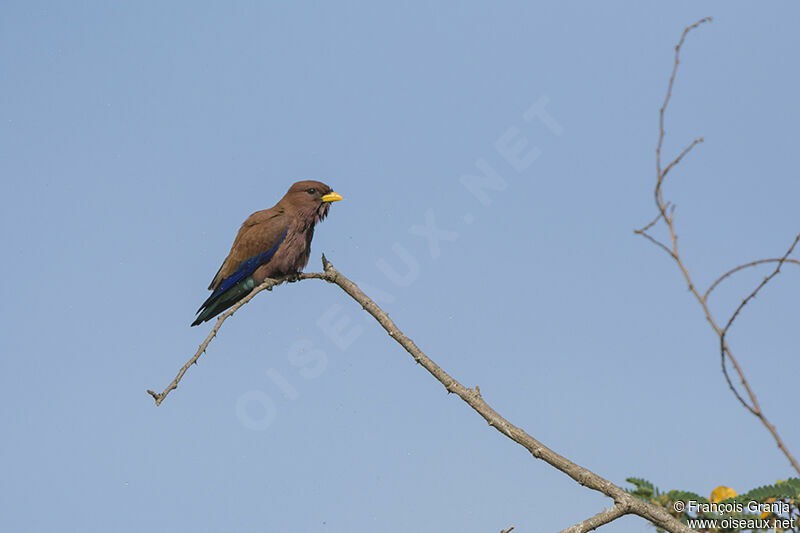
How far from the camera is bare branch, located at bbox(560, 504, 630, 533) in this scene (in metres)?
3.51

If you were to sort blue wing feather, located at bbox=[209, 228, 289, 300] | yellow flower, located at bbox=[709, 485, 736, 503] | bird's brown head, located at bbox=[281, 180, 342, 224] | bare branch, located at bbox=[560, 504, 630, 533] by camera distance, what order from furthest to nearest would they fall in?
bird's brown head, located at bbox=[281, 180, 342, 224]
blue wing feather, located at bbox=[209, 228, 289, 300]
bare branch, located at bbox=[560, 504, 630, 533]
yellow flower, located at bbox=[709, 485, 736, 503]

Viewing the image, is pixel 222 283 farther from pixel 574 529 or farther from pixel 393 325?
pixel 574 529

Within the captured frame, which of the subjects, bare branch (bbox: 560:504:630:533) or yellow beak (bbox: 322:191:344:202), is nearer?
bare branch (bbox: 560:504:630:533)

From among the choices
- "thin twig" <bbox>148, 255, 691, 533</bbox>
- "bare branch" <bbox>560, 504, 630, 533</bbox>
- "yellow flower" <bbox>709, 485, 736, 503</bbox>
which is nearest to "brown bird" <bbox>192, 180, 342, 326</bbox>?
"thin twig" <bbox>148, 255, 691, 533</bbox>

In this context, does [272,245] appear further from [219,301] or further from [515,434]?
[515,434]

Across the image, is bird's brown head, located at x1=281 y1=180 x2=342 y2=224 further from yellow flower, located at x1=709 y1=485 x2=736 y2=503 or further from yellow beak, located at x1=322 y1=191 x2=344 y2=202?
yellow flower, located at x1=709 y1=485 x2=736 y2=503

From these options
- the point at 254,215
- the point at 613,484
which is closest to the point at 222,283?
the point at 254,215

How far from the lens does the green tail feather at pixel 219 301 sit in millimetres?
6922

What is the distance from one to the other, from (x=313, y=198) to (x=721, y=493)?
4550mm

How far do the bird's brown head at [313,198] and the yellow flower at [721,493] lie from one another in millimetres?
4394

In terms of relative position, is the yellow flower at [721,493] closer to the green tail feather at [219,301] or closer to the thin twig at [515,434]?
the thin twig at [515,434]

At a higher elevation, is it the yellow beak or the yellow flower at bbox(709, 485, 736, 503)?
the yellow beak

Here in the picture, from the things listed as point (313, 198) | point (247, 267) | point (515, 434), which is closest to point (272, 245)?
point (247, 267)

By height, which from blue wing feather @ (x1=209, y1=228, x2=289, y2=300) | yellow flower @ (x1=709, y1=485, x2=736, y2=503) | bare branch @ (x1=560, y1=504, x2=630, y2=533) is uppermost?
blue wing feather @ (x1=209, y1=228, x2=289, y2=300)
